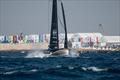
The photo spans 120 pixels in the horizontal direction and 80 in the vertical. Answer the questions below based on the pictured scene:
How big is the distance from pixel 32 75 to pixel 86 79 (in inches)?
291

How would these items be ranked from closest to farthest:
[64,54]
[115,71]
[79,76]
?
[79,76], [115,71], [64,54]

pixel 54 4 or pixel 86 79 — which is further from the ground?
pixel 54 4

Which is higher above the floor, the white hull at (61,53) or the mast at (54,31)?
the mast at (54,31)

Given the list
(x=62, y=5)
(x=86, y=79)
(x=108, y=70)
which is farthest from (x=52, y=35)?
(x=86, y=79)

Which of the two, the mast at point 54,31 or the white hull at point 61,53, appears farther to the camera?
the mast at point 54,31

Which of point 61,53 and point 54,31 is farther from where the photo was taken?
point 54,31

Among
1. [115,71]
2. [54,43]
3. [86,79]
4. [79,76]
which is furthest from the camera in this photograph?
[54,43]

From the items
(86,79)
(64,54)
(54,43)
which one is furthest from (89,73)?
(54,43)

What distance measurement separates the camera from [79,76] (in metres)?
51.1

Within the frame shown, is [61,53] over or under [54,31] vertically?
under

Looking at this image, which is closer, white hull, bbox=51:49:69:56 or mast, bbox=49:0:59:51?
white hull, bbox=51:49:69:56

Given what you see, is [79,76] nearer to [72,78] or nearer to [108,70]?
[72,78]

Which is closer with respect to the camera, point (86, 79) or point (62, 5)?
point (86, 79)

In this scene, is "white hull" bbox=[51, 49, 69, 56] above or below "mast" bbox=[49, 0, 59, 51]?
below
